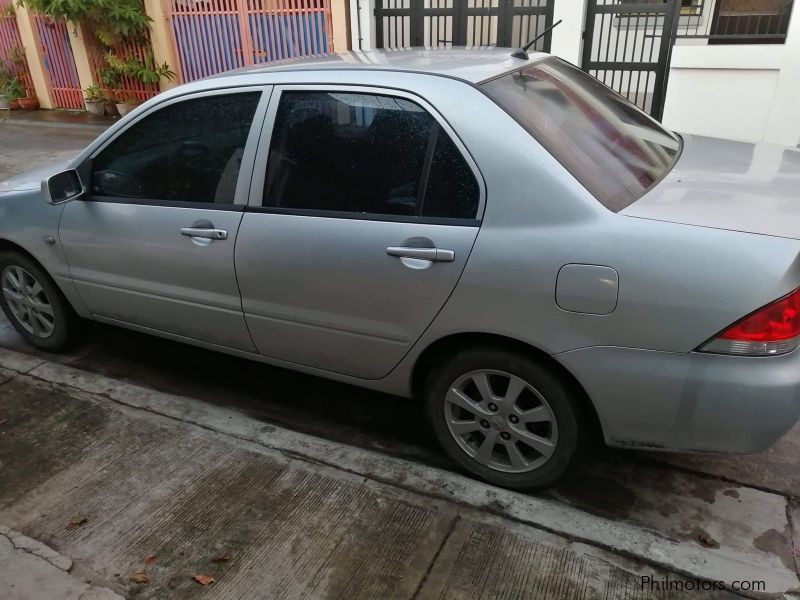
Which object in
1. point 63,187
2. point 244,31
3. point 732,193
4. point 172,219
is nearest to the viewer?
point 732,193

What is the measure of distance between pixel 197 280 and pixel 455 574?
6.01 feet

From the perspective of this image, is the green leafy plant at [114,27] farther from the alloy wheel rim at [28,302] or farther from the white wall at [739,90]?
the white wall at [739,90]

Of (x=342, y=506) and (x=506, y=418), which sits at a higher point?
(x=506, y=418)

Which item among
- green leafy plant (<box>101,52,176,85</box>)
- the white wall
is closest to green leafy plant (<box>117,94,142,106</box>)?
green leafy plant (<box>101,52,176,85</box>)

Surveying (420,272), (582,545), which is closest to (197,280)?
(420,272)

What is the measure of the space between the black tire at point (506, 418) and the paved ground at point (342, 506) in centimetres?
9

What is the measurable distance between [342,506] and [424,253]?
1116mm

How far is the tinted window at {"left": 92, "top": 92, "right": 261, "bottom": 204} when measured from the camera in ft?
10.0

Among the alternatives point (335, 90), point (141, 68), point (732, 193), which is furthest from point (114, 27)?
point (732, 193)

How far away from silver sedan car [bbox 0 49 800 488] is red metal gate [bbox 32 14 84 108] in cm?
1081

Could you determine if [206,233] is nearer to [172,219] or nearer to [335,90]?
[172,219]

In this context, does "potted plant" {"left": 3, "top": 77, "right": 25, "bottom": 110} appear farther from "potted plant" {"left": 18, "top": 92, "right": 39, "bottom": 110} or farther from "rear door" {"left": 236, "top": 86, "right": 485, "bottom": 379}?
"rear door" {"left": 236, "top": 86, "right": 485, "bottom": 379}

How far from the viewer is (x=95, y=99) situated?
476 inches

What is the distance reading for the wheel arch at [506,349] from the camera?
2.47m
